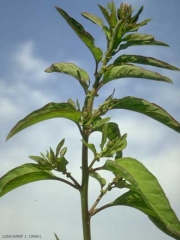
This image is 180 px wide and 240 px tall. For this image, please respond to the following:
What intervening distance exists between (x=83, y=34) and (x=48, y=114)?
20.2 inches

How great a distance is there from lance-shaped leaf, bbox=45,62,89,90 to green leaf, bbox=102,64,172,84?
15cm

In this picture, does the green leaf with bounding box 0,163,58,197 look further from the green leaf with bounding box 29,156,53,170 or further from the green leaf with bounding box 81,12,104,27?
the green leaf with bounding box 81,12,104,27

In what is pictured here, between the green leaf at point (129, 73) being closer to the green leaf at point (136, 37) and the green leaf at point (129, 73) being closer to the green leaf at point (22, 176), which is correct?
the green leaf at point (136, 37)

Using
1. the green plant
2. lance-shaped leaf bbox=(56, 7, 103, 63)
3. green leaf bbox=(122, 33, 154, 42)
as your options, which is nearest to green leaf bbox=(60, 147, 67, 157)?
the green plant

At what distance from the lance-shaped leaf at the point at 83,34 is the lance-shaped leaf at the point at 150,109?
0.31 meters

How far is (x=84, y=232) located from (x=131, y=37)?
1051 millimetres

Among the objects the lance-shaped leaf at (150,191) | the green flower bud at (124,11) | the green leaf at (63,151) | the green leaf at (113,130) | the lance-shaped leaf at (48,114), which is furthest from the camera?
the green leaf at (113,130)

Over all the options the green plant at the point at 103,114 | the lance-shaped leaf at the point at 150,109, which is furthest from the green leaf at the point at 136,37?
the lance-shaped leaf at the point at 150,109

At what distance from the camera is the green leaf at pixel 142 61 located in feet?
6.91

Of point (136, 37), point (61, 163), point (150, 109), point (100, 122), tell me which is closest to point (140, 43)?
point (136, 37)

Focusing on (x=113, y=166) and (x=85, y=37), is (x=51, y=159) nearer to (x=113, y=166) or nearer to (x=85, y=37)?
(x=113, y=166)

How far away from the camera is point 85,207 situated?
2002 mm

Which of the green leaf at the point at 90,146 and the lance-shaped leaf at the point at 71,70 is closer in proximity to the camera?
the green leaf at the point at 90,146

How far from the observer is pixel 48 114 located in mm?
1934
